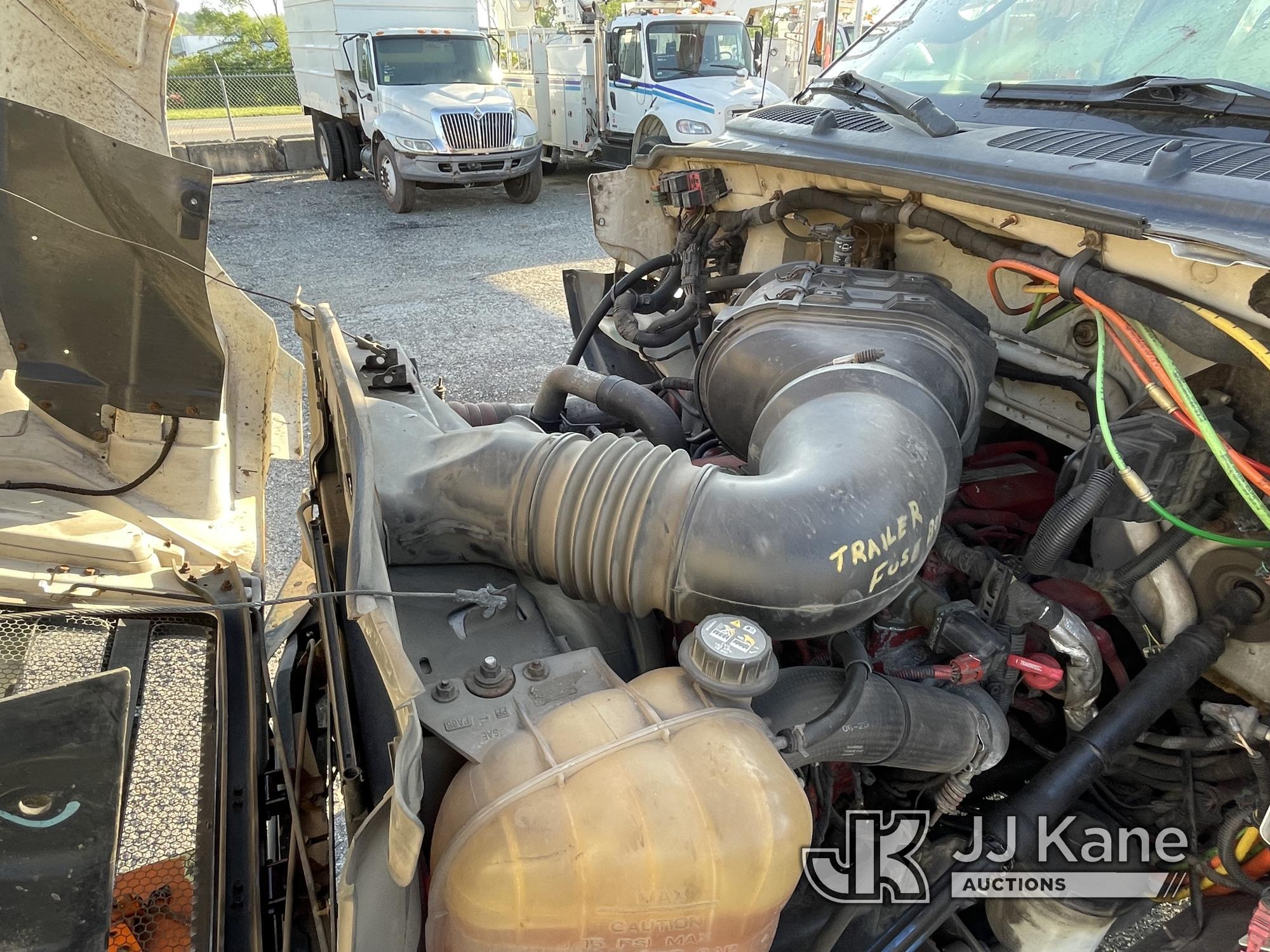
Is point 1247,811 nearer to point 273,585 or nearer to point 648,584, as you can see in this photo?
point 648,584

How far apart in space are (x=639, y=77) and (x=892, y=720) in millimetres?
10922

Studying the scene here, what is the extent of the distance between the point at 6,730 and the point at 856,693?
3.77 feet

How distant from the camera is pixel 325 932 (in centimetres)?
135

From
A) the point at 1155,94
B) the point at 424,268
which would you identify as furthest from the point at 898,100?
the point at 424,268

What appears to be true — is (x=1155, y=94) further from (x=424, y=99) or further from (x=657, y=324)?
(x=424, y=99)

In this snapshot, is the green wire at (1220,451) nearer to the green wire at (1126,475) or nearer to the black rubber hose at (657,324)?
the green wire at (1126,475)

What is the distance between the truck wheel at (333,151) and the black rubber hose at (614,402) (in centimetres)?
1149

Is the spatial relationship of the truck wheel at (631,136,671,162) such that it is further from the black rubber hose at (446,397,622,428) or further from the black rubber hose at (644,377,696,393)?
the black rubber hose at (446,397,622,428)

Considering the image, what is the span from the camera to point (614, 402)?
7.14 feet

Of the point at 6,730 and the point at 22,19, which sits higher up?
the point at 22,19

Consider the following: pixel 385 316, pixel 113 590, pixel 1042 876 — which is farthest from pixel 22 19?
pixel 385 316

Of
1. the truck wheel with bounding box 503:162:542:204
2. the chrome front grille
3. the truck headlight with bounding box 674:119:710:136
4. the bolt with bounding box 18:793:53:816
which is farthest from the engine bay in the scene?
the truck wheel with bounding box 503:162:542:204

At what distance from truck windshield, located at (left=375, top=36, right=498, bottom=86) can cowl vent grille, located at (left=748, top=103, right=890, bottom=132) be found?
29.8 feet

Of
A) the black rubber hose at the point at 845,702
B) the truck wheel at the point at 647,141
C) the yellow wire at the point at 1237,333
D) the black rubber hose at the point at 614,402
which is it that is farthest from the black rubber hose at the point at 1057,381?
the truck wheel at the point at 647,141
